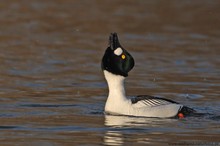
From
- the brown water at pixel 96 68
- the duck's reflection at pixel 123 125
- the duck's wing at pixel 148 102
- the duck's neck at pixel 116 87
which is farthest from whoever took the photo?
the duck's neck at pixel 116 87

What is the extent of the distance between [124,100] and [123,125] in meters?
0.86

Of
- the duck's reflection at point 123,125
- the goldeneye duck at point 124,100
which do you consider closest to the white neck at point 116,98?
the goldeneye duck at point 124,100

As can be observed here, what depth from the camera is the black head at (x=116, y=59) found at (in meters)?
13.4

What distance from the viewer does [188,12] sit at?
2880cm

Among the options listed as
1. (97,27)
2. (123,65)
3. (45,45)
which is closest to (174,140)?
(123,65)

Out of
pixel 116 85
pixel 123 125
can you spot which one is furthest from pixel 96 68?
pixel 123 125

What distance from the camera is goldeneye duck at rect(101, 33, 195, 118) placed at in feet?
43.2

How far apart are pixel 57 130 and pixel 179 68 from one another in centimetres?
772

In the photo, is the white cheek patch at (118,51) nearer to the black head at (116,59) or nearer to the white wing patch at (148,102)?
the black head at (116,59)

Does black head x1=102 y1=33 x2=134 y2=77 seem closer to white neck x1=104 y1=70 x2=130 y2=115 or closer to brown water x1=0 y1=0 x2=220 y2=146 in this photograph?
white neck x1=104 y1=70 x2=130 y2=115

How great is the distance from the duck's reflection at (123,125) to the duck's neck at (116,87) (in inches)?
11.7

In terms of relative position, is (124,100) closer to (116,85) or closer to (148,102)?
(116,85)

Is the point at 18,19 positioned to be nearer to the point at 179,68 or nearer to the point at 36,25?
the point at 36,25

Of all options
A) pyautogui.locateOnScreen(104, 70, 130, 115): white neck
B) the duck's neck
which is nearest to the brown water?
A: pyautogui.locateOnScreen(104, 70, 130, 115): white neck
